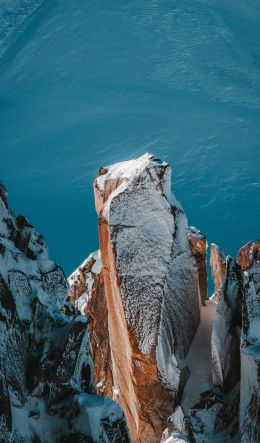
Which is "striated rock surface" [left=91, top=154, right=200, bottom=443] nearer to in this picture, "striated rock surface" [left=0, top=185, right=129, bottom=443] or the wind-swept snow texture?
the wind-swept snow texture

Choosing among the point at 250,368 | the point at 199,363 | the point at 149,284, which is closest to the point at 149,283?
the point at 149,284

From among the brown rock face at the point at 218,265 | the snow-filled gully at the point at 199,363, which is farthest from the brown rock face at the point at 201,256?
the snow-filled gully at the point at 199,363

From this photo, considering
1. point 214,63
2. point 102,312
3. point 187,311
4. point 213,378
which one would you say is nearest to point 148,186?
point 187,311

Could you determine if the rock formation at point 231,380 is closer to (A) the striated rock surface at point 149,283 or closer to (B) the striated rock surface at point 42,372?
(A) the striated rock surface at point 149,283

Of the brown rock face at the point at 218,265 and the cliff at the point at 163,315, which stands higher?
the brown rock face at the point at 218,265

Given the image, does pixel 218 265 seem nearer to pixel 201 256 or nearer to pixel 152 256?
pixel 201 256
